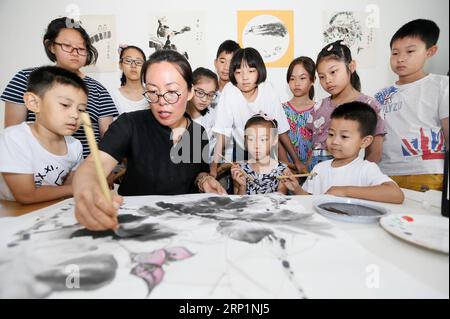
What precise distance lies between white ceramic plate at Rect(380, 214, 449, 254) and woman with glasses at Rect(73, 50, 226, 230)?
1.58 feet

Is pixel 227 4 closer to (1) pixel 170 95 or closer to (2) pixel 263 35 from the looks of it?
(2) pixel 263 35

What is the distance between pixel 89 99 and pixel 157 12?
0.95m

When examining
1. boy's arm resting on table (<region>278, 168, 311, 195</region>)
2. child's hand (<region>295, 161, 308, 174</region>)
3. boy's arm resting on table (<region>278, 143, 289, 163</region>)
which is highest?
boy's arm resting on table (<region>278, 143, 289, 163</region>)

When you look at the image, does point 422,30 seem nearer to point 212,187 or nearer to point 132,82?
point 212,187

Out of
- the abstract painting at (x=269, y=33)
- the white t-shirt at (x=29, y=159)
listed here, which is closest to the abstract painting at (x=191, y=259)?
the white t-shirt at (x=29, y=159)

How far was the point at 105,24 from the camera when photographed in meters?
1.86

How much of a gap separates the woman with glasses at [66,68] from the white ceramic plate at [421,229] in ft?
3.86

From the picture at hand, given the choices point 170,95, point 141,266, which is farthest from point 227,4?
point 141,266

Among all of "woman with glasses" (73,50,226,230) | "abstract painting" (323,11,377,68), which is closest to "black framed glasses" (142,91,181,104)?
"woman with glasses" (73,50,226,230)

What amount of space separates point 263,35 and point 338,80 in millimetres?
761

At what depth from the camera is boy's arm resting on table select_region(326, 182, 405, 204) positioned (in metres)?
0.71

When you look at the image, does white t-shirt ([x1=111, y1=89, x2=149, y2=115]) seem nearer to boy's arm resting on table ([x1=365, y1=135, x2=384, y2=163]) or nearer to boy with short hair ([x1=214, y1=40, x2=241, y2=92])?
boy with short hair ([x1=214, y1=40, x2=241, y2=92])

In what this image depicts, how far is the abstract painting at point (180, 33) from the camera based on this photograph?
1.86 meters

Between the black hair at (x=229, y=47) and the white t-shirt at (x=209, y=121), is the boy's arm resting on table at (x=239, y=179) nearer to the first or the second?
the white t-shirt at (x=209, y=121)
